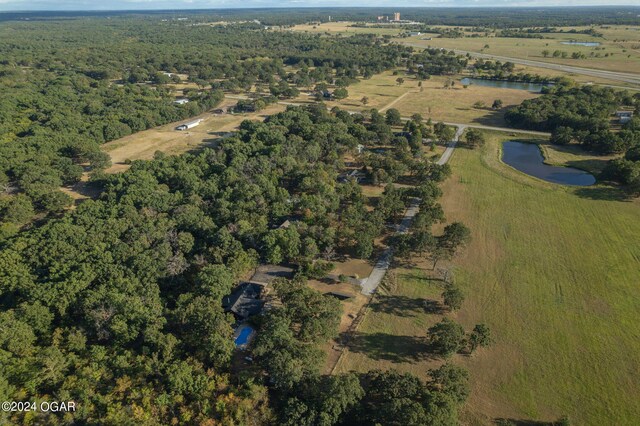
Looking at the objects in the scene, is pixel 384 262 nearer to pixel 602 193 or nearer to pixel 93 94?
pixel 602 193

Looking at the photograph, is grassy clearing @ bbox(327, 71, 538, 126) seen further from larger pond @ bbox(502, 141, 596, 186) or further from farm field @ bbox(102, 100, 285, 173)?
farm field @ bbox(102, 100, 285, 173)

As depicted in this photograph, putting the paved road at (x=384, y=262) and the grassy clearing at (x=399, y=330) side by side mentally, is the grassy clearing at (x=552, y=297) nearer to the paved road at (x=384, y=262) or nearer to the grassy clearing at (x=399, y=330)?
the grassy clearing at (x=399, y=330)

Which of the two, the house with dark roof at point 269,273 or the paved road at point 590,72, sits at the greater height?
the paved road at point 590,72

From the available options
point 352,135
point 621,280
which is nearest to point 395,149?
point 352,135

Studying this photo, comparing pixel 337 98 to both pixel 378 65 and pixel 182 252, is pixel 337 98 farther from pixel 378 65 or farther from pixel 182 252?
pixel 182 252

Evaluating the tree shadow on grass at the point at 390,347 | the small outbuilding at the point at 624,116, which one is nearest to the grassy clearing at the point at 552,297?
the tree shadow on grass at the point at 390,347
